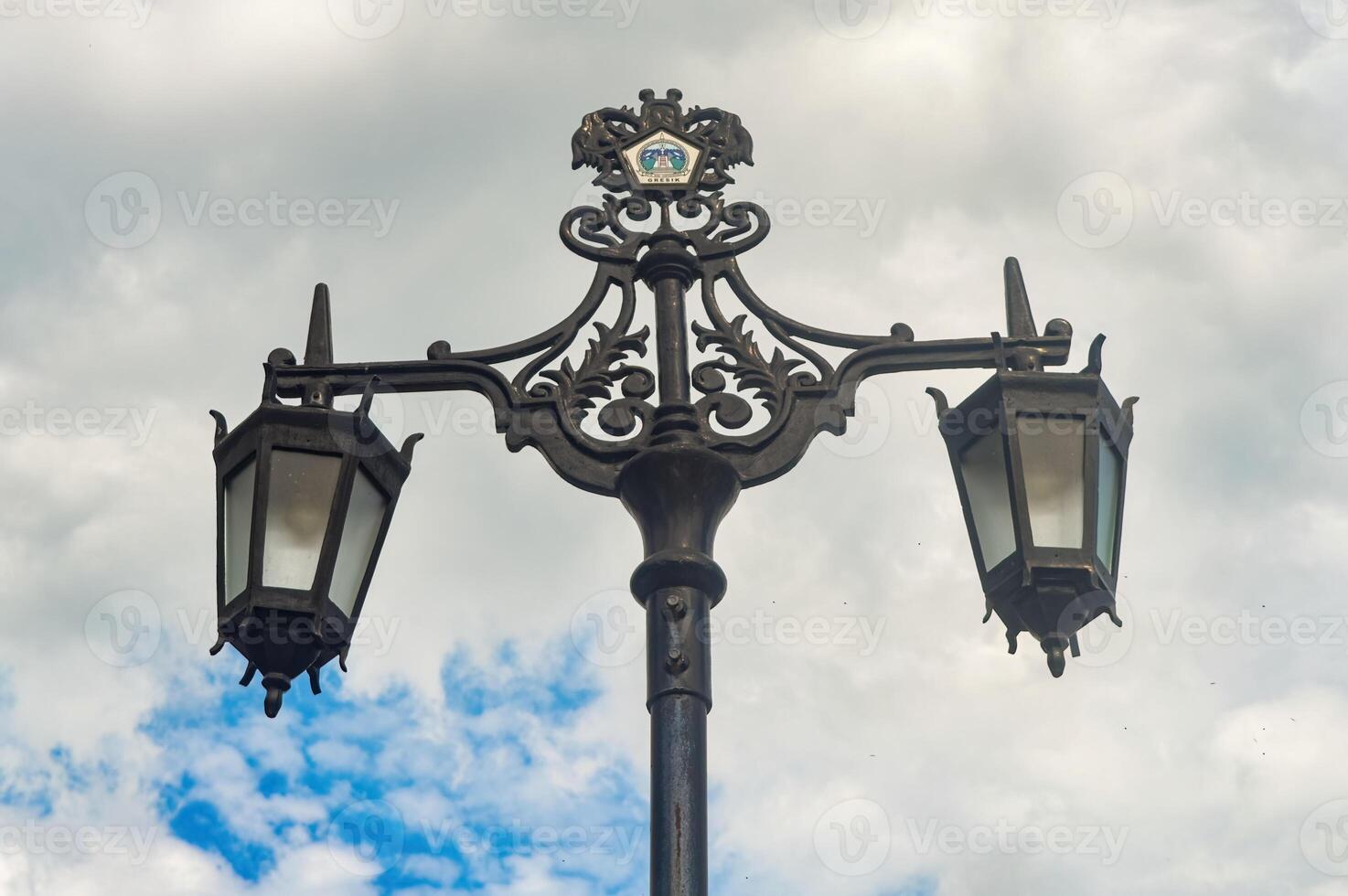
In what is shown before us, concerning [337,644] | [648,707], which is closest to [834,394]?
[648,707]

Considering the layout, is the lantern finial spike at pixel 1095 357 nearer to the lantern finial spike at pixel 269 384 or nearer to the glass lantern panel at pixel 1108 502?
the glass lantern panel at pixel 1108 502

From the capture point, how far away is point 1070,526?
6215 millimetres

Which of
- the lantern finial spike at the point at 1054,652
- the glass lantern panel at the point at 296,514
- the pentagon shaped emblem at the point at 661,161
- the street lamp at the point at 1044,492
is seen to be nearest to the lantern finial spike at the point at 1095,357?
the street lamp at the point at 1044,492

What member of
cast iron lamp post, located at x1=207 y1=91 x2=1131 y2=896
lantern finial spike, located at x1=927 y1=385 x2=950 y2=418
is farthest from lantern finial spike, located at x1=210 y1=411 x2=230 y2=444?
lantern finial spike, located at x1=927 y1=385 x2=950 y2=418

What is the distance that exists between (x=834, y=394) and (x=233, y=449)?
2019 mm

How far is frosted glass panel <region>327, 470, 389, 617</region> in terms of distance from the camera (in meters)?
6.26

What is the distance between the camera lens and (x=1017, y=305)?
6.93 meters

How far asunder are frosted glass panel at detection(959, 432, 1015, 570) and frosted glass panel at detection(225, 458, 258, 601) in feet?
7.62

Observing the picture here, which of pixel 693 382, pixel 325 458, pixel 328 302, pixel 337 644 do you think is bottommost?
pixel 337 644

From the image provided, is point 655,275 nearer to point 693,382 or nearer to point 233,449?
point 693,382

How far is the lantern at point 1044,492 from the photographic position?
20.2 feet

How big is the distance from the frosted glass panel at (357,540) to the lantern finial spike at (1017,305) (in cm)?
225

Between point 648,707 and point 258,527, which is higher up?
point 258,527

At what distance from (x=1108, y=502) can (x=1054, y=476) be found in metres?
0.29
